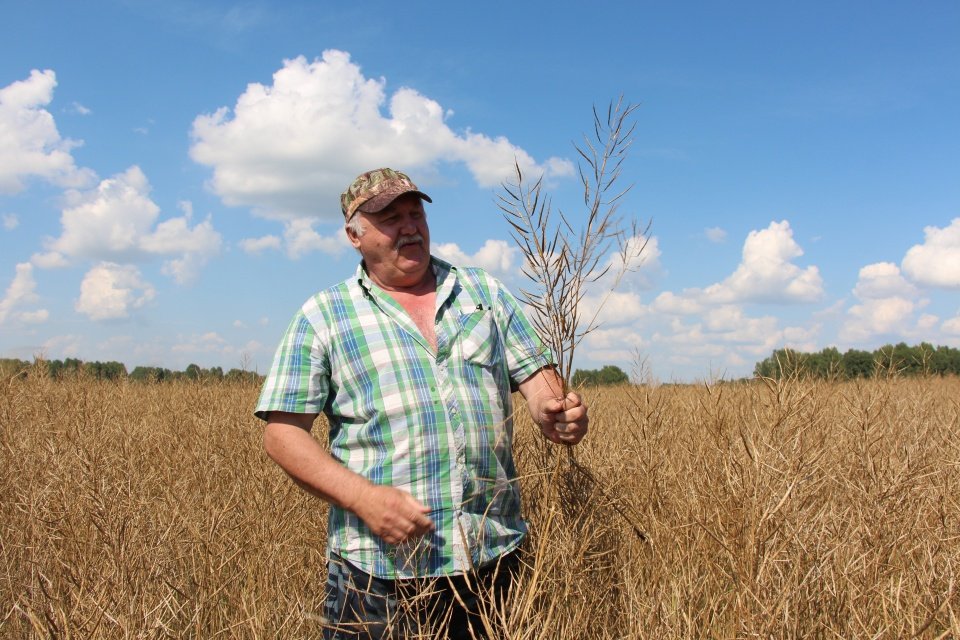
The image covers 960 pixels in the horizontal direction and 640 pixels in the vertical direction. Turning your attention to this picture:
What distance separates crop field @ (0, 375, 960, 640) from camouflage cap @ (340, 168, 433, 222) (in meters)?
1.07

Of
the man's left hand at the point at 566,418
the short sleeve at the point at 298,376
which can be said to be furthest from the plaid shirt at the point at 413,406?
the man's left hand at the point at 566,418

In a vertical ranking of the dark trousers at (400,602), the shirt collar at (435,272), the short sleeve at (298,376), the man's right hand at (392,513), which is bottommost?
the dark trousers at (400,602)

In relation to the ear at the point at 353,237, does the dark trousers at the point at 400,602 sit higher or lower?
lower

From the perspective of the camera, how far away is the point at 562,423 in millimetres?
2115

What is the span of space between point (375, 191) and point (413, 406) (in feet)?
2.63

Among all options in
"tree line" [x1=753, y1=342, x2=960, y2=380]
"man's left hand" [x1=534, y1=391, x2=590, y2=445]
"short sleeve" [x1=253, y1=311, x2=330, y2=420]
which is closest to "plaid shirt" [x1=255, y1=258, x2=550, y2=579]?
"short sleeve" [x1=253, y1=311, x2=330, y2=420]

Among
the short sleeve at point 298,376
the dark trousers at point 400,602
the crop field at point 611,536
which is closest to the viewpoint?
the crop field at point 611,536

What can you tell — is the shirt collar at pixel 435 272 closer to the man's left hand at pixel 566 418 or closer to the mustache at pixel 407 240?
the mustache at pixel 407 240

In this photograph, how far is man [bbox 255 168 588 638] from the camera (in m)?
2.03

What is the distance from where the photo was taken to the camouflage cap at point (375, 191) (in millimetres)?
2348

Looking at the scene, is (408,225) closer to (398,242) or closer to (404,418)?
(398,242)

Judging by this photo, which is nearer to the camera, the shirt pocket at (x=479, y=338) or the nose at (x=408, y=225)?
the shirt pocket at (x=479, y=338)

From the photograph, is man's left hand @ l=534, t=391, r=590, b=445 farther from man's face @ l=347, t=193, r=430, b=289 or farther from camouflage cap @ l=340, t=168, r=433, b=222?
camouflage cap @ l=340, t=168, r=433, b=222

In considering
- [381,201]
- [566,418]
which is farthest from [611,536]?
[381,201]
